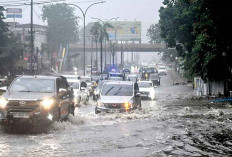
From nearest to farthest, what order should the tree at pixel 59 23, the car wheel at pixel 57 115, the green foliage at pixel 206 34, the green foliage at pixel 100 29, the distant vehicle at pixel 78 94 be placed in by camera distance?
1. the car wheel at pixel 57 115
2. the distant vehicle at pixel 78 94
3. the green foliage at pixel 206 34
4. the green foliage at pixel 100 29
5. the tree at pixel 59 23

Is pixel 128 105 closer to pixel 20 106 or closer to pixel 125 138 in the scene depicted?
pixel 125 138

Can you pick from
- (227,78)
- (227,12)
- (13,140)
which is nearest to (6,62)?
(227,78)

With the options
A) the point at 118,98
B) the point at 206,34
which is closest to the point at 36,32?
the point at 206,34

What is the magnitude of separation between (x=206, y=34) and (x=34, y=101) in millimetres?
21041

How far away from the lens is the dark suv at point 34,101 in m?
15.6

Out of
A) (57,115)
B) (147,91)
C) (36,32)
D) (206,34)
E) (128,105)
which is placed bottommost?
(147,91)

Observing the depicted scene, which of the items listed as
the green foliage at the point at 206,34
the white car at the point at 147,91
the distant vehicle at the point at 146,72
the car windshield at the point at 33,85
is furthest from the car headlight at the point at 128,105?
the distant vehicle at the point at 146,72

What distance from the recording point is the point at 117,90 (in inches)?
971

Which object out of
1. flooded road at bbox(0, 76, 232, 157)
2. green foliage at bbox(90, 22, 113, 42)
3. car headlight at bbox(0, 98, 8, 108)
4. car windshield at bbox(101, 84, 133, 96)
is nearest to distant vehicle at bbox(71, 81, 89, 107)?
car windshield at bbox(101, 84, 133, 96)

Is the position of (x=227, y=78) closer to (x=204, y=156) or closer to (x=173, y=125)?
(x=173, y=125)

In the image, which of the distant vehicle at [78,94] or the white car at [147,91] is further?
the white car at [147,91]

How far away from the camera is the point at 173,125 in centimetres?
1909

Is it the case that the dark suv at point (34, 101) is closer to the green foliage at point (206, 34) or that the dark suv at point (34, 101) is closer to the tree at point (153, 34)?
the green foliage at point (206, 34)

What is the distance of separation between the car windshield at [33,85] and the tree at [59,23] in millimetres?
131196
